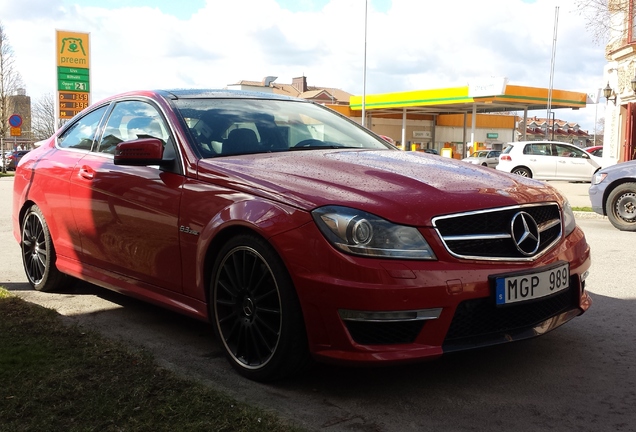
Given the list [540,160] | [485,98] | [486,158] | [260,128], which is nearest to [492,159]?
[486,158]

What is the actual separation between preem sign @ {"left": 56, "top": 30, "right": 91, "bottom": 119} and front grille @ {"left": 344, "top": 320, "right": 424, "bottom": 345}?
34.6m

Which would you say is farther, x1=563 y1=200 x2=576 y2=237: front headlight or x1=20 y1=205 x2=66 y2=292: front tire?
x1=20 y1=205 x2=66 y2=292: front tire

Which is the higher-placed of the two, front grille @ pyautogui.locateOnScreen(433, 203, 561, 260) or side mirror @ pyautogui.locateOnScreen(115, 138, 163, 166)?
side mirror @ pyautogui.locateOnScreen(115, 138, 163, 166)

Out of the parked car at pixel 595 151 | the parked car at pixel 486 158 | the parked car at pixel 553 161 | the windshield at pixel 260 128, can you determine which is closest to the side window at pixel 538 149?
the parked car at pixel 553 161

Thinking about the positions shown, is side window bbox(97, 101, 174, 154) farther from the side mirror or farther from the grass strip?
the grass strip

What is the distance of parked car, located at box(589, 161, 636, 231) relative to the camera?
33.9 feet

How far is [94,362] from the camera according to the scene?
3846 millimetres

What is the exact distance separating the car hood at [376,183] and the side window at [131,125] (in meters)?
0.72

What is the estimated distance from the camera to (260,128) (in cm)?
458

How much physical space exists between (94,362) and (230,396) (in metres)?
0.91

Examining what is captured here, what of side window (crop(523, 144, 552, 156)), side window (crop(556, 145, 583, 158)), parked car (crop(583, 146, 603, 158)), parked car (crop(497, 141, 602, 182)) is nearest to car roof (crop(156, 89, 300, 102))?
parked car (crop(497, 141, 602, 182))

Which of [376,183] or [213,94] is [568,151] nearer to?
[213,94]

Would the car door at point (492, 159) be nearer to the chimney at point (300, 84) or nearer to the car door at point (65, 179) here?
the car door at point (65, 179)

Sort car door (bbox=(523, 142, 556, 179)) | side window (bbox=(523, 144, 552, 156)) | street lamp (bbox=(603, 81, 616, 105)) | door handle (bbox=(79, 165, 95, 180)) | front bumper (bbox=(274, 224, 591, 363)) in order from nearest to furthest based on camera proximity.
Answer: front bumper (bbox=(274, 224, 591, 363)) → door handle (bbox=(79, 165, 95, 180)) → car door (bbox=(523, 142, 556, 179)) → side window (bbox=(523, 144, 552, 156)) → street lamp (bbox=(603, 81, 616, 105))
